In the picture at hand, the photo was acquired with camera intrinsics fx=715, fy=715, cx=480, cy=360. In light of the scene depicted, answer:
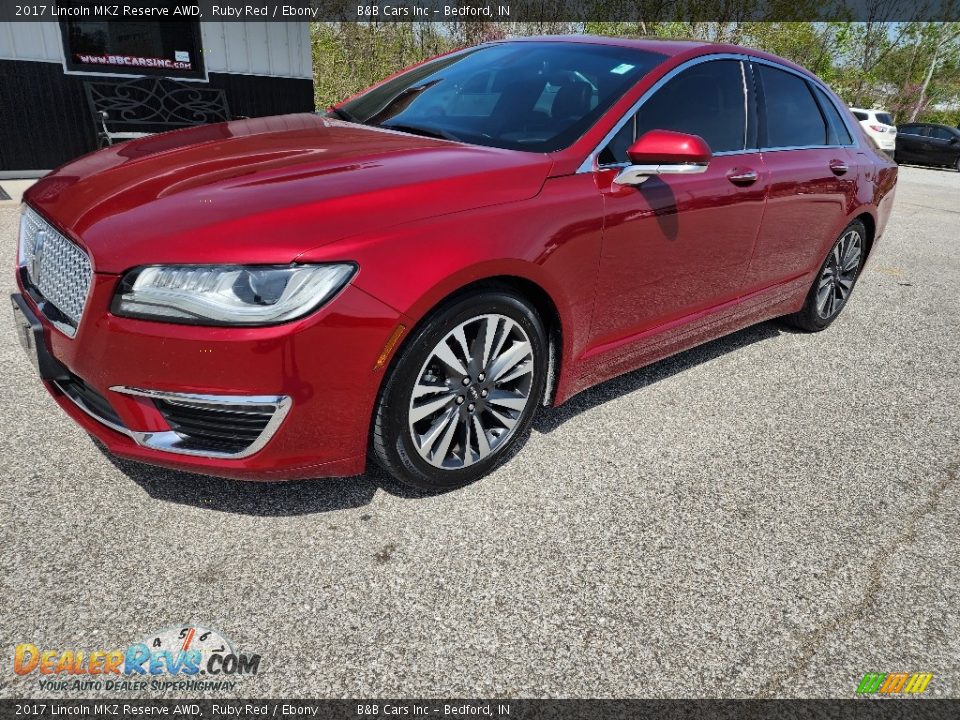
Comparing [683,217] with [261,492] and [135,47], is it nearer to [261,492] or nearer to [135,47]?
[261,492]

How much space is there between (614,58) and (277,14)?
27.3ft

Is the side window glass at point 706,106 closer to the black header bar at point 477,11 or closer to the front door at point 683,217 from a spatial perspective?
the front door at point 683,217

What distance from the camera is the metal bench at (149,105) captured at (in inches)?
344

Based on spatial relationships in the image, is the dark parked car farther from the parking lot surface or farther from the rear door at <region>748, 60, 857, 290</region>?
the parking lot surface

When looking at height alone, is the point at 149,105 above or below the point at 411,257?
below

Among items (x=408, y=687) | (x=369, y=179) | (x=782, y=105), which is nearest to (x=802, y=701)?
(x=408, y=687)

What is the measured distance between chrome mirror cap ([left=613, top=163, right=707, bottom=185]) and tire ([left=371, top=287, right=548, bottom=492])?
25.9 inches

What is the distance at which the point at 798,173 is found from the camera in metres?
3.72

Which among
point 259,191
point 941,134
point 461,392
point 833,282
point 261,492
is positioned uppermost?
point 259,191

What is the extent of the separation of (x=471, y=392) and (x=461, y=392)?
0.05 meters

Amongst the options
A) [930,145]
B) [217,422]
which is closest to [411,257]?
[217,422]

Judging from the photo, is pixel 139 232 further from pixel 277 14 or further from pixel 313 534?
pixel 277 14

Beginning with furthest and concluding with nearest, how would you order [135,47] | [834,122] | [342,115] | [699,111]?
[135,47] → [834,122] → [342,115] → [699,111]

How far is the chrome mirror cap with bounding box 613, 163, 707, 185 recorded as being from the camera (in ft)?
8.94
